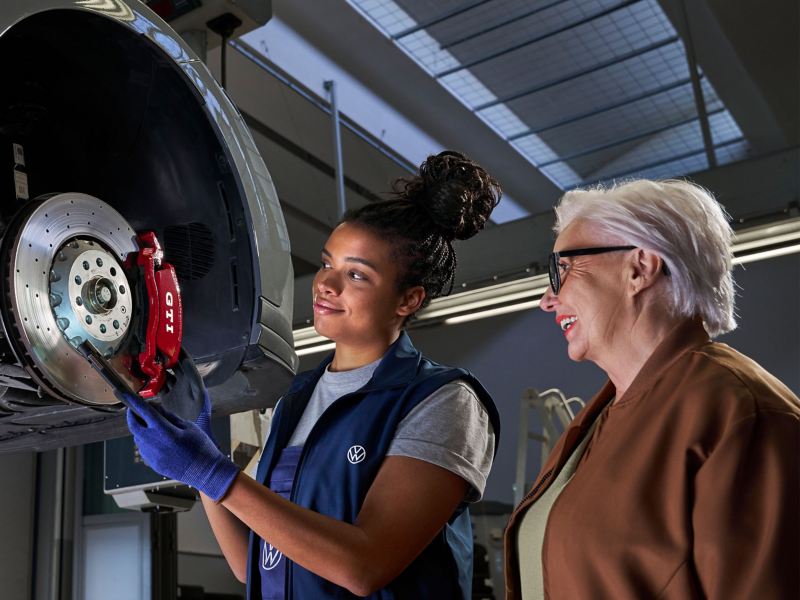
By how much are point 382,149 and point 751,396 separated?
4595mm

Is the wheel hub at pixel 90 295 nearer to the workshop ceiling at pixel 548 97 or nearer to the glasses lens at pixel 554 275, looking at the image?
the glasses lens at pixel 554 275

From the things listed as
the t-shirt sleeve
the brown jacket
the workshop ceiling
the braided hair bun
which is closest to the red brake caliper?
the t-shirt sleeve

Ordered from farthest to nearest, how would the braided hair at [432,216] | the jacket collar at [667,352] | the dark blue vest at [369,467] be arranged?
1. the braided hair at [432,216]
2. the dark blue vest at [369,467]
3. the jacket collar at [667,352]

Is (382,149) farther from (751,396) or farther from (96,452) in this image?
(751,396)

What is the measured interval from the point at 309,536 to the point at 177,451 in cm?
23

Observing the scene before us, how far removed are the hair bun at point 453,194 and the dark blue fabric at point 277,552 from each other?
0.51 meters

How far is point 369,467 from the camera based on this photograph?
5.10 feet

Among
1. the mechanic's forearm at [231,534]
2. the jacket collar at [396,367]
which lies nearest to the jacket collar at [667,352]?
the jacket collar at [396,367]

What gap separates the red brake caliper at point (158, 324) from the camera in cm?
153

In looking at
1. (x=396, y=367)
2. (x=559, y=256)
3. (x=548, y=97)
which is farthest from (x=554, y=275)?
(x=548, y=97)

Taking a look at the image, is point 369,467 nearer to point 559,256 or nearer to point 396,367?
point 396,367

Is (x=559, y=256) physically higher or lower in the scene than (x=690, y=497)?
higher

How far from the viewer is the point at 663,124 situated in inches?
227

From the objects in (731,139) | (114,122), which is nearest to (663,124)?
(731,139)
